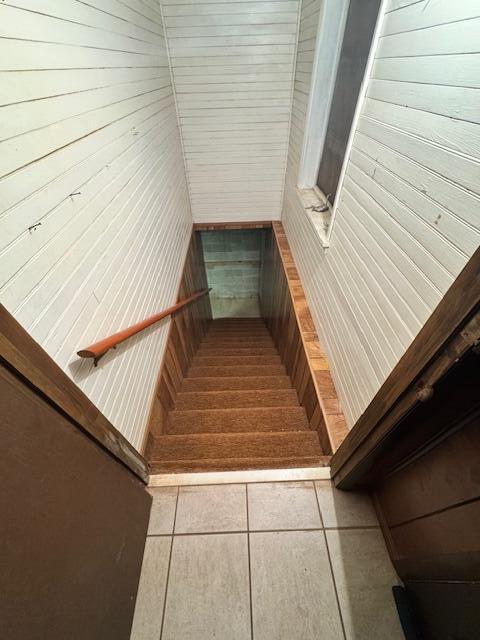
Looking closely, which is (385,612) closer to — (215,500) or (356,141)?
(215,500)

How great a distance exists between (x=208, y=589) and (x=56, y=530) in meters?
0.86

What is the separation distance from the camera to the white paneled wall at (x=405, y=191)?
0.79m

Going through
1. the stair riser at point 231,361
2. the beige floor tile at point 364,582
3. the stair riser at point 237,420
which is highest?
the beige floor tile at point 364,582

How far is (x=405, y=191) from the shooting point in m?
1.05

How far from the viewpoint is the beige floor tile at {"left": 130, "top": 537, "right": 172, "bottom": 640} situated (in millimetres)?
1132

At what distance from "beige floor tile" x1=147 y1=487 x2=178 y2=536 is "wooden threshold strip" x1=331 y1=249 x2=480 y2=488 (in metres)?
0.98

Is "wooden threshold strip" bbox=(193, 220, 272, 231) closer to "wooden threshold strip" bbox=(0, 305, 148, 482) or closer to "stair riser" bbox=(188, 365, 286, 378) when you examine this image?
"stair riser" bbox=(188, 365, 286, 378)

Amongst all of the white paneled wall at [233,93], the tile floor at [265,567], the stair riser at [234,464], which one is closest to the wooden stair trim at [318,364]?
the stair riser at [234,464]

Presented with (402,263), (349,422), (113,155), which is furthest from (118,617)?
(113,155)

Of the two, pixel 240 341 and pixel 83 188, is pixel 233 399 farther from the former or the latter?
pixel 240 341

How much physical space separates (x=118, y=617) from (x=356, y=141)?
96.6 inches

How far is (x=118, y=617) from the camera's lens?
1.05 metres

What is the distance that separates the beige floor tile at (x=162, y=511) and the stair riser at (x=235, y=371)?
4.62ft

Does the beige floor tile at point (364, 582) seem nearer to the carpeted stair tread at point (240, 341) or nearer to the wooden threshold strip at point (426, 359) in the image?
the wooden threshold strip at point (426, 359)
